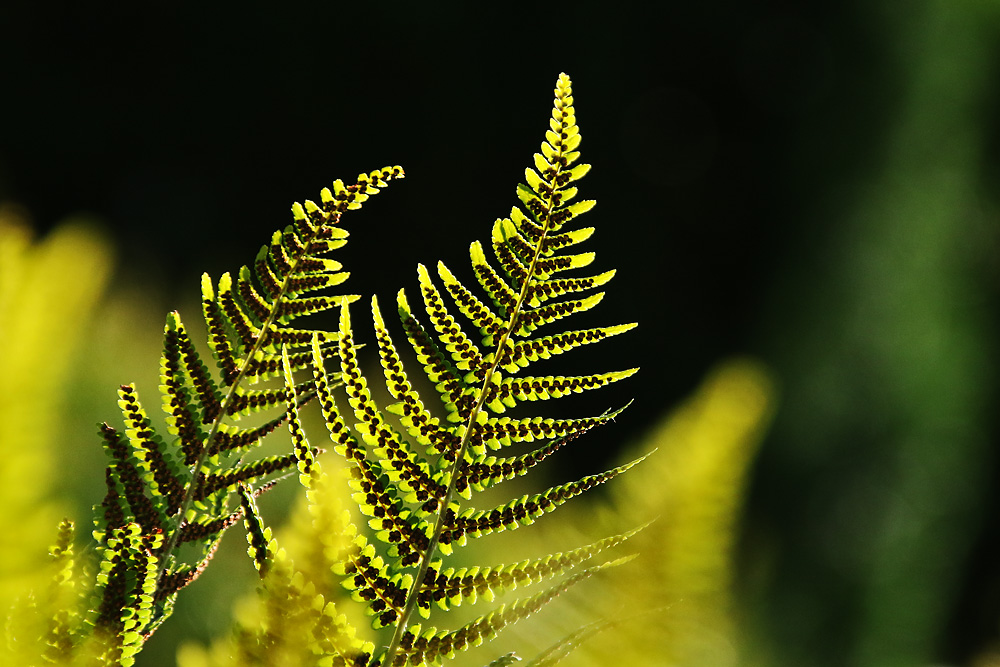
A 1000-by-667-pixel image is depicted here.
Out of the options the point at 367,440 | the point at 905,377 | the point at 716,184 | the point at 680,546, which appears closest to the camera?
the point at 680,546

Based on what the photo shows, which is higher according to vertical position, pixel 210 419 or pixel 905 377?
pixel 210 419

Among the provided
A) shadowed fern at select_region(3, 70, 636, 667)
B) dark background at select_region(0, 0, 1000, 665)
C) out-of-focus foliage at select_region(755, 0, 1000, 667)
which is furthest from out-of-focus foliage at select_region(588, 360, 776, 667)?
out-of-focus foliage at select_region(755, 0, 1000, 667)

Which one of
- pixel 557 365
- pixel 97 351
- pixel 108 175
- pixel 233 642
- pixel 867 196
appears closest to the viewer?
pixel 233 642

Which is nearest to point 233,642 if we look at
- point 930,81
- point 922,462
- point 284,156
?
point 284,156

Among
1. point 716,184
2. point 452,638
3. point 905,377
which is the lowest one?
point 905,377

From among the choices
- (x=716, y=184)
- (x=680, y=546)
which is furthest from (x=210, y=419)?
(x=716, y=184)

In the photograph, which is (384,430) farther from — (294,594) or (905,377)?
(905,377)

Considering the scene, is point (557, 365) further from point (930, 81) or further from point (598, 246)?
point (930, 81)

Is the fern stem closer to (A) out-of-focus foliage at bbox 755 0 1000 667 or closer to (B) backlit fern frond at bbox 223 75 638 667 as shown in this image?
(B) backlit fern frond at bbox 223 75 638 667
